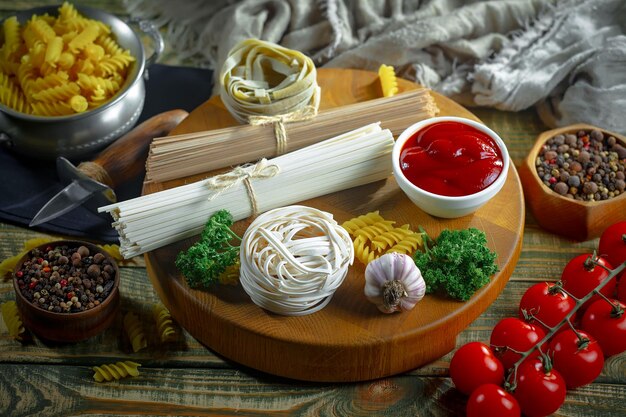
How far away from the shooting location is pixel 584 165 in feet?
11.7

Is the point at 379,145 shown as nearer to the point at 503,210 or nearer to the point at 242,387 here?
the point at 503,210

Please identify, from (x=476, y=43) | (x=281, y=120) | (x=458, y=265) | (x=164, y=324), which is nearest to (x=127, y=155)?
(x=281, y=120)

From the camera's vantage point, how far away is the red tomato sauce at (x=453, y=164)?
3.06 metres

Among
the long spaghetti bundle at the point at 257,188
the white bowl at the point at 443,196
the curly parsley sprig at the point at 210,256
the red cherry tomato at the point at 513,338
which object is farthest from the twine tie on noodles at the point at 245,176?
the red cherry tomato at the point at 513,338

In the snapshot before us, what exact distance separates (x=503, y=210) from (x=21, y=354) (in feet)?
6.20

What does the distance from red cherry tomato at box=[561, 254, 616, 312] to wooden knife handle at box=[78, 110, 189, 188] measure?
5.77 ft

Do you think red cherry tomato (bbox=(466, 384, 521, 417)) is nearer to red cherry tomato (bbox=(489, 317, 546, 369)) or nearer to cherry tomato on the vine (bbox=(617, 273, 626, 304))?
red cherry tomato (bbox=(489, 317, 546, 369))

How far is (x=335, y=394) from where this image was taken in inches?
116

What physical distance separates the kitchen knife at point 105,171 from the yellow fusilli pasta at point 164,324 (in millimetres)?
610

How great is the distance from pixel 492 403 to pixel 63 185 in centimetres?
214

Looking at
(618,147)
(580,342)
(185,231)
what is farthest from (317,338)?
(618,147)

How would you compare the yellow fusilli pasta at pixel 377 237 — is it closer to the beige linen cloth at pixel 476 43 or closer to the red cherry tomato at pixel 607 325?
the red cherry tomato at pixel 607 325

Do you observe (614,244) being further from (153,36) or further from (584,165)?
(153,36)

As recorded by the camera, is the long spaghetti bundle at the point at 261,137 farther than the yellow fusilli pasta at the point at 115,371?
Yes
